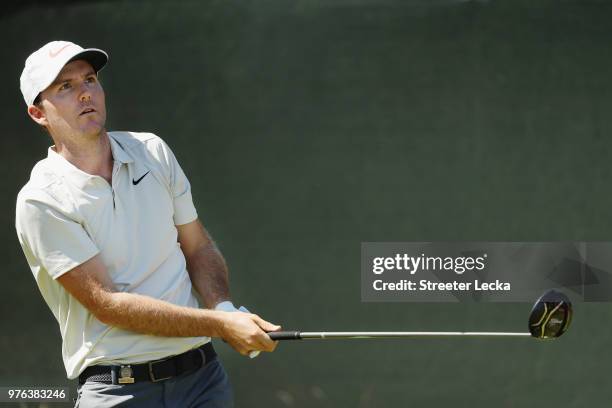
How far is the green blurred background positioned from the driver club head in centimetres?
179

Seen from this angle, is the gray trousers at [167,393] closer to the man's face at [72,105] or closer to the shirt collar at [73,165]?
the shirt collar at [73,165]

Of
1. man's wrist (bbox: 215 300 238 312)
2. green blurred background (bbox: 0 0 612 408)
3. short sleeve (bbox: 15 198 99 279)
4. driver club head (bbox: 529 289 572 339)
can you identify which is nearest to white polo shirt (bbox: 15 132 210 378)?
short sleeve (bbox: 15 198 99 279)

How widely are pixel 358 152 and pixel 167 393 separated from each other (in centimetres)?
240

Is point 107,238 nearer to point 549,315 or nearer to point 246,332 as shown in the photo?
point 246,332

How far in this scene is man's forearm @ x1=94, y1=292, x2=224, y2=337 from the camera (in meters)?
3.09

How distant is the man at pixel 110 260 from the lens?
3.09 metres

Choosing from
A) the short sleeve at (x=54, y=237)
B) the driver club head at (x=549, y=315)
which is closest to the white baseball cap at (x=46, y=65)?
the short sleeve at (x=54, y=237)

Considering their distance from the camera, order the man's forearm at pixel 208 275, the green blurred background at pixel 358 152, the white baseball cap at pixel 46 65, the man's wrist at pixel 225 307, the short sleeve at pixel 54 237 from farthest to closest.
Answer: the green blurred background at pixel 358 152
the man's forearm at pixel 208 275
the man's wrist at pixel 225 307
the white baseball cap at pixel 46 65
the short sleeve at pixel 54 237

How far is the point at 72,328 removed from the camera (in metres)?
3.23

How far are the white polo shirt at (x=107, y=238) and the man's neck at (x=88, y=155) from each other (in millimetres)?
40

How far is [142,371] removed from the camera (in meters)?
3.20

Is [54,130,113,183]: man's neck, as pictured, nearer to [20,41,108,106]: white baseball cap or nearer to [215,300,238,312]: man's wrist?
[20,41,108,106]: white baseball cap

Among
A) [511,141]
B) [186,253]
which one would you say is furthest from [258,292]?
[186,253]

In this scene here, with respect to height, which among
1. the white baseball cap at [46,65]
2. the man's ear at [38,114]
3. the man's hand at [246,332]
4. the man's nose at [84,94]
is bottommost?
the man's hand at [246,332]
